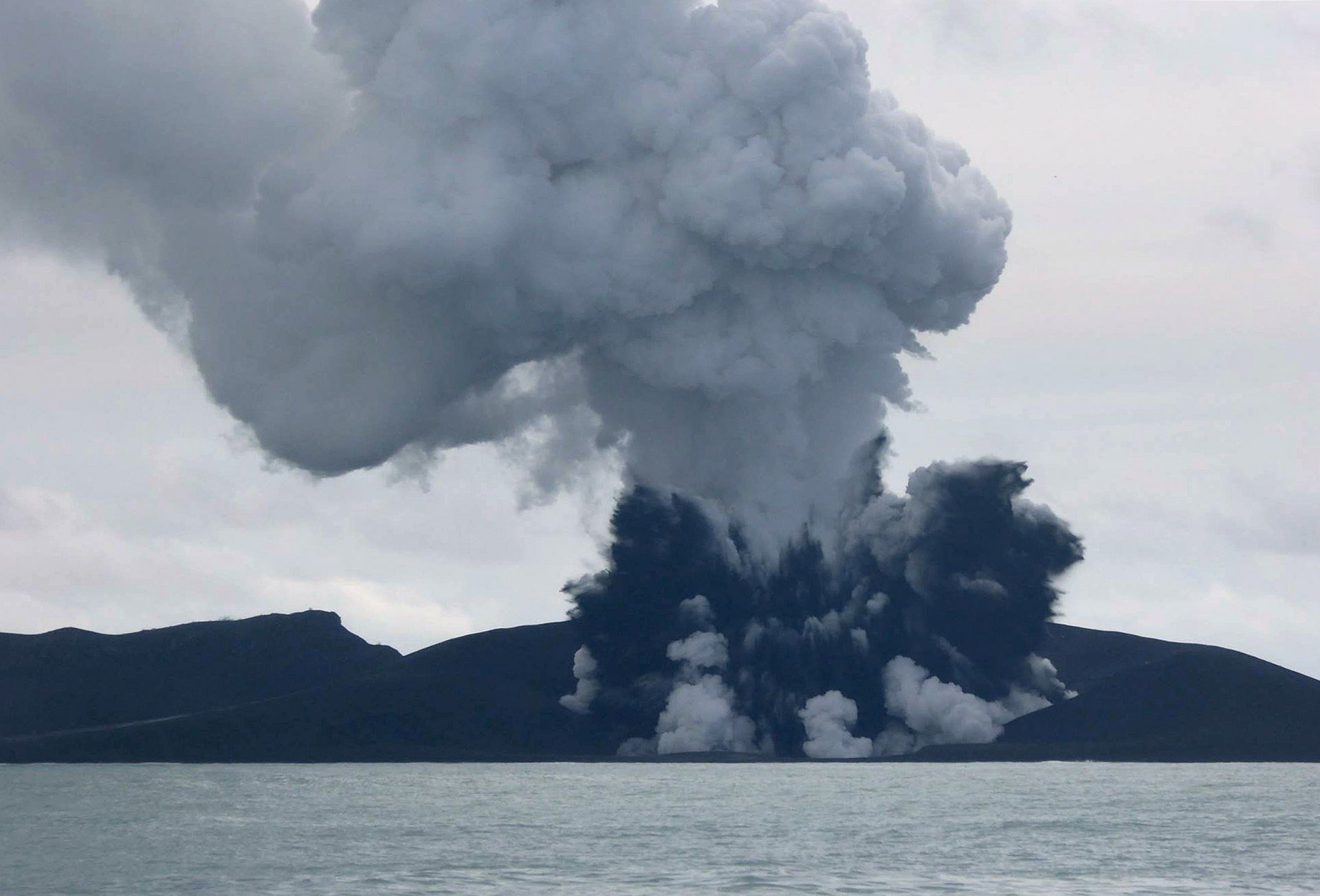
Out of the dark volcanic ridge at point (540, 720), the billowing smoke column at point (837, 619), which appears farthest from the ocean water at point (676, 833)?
the dark volcanic ridge at point (540, 720)

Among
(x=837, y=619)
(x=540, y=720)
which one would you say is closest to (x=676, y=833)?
(x=837, y=619)

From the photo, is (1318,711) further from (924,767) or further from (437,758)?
(437,758)

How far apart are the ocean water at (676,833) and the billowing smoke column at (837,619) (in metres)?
15.1

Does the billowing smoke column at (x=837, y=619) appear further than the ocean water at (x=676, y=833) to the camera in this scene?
Yes

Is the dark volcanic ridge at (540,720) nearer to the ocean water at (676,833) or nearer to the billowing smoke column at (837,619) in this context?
the billowing smoke column at (837,619)

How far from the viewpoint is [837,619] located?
13938 cm

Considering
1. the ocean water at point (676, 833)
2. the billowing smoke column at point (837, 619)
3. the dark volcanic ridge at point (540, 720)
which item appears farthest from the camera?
the dark volcanic ridge at point (540, 720)

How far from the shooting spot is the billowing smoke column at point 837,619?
13738 centimetres

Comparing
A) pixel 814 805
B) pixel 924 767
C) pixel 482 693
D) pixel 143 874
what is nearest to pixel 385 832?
pixel 143 874

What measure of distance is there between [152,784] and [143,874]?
57.0m

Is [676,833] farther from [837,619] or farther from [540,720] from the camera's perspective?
[540,720]

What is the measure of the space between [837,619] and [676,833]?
213 feet

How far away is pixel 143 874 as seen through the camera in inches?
2459

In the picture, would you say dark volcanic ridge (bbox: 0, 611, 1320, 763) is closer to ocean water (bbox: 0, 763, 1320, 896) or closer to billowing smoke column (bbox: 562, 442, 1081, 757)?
billowing smoke column (bbox: 562, 442, 1081, 757)
